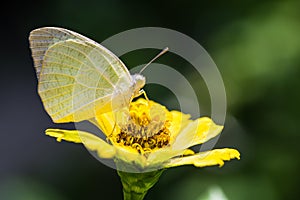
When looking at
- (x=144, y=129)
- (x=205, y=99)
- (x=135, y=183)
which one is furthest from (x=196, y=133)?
(x=205, y=99)

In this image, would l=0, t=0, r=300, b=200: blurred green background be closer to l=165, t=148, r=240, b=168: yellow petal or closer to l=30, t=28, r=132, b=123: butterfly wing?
l=165, t=148, r=240, b=168: yellow petal

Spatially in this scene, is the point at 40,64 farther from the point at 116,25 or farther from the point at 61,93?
the point at 116,25

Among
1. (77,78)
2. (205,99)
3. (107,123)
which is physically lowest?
(205,99)

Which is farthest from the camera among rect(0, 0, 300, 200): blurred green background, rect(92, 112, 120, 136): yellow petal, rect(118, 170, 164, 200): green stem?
rect(0, 0, 300, 200): blurred green background

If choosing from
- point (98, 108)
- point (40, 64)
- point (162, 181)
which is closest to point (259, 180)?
point (162, 181)

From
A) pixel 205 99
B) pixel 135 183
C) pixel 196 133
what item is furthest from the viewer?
pixel 205 99

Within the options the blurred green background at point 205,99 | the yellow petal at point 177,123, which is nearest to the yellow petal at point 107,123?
the yellow petal at point 177,123

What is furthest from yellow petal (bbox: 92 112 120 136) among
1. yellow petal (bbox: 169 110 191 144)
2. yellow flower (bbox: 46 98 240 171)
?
yellow petal (bbox: 169 110 191 144)

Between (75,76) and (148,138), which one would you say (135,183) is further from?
(75,76)

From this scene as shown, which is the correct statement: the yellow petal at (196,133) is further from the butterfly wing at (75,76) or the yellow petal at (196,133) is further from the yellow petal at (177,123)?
the butterfly wing at (75,76)
